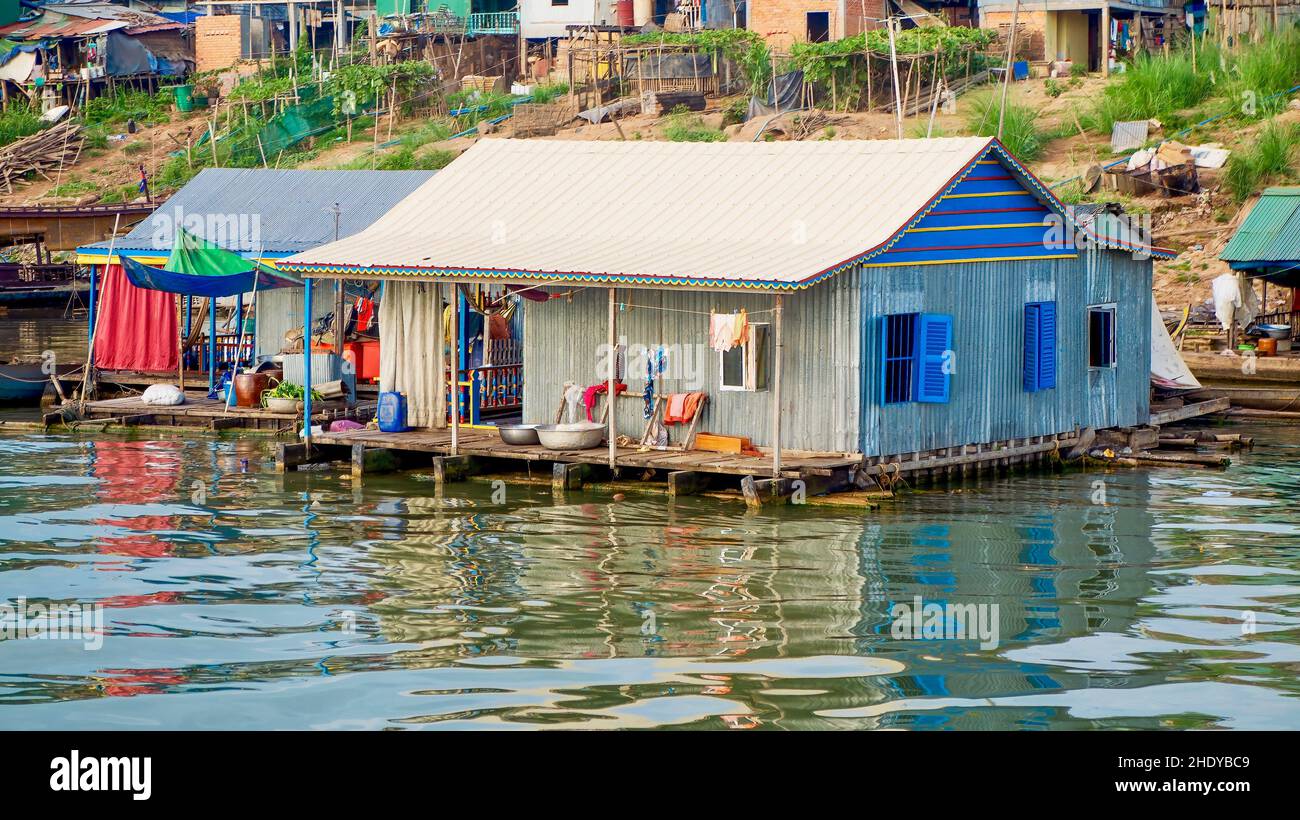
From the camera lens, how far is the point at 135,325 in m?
36.0

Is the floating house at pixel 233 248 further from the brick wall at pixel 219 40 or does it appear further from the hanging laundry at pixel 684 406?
the brick wall at pixel 219 40

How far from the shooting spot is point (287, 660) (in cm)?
1694

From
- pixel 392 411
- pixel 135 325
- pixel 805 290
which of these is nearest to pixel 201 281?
pixel 135 325

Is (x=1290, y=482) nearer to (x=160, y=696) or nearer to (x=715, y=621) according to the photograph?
(x=715, y=621)

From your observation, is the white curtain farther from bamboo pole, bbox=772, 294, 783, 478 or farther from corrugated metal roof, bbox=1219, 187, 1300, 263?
corrugated metal roof, bbox=1219, 187, 1300, 263

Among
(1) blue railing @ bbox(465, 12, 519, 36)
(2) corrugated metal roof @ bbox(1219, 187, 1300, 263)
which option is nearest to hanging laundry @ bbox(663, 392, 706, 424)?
(2) corrugated metal roof @ bbox(1219, 187, 1300, 263)

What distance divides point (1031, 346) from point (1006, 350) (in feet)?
1.78

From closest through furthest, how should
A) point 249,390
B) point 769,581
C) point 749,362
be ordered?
1. point 769,581
2. point 749,362
3. point 249,390

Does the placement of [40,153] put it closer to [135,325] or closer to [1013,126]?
[1013,126]

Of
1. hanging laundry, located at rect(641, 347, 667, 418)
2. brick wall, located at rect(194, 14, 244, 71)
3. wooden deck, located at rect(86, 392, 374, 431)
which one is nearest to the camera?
hanging laundry, located at rect(641, 347, 667, 418)

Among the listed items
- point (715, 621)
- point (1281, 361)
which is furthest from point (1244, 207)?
point (715, 621)

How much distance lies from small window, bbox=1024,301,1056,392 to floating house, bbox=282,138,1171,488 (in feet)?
0.09

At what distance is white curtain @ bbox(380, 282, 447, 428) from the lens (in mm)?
28484
